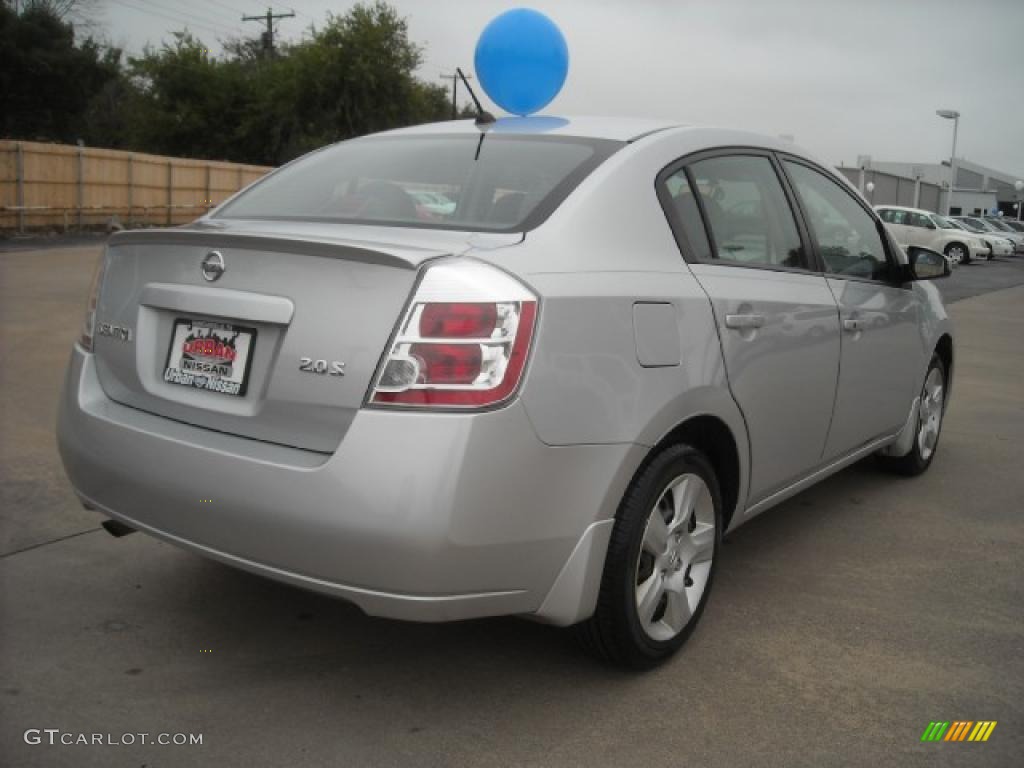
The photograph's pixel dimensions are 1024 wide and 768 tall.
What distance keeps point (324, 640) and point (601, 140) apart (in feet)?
5.68

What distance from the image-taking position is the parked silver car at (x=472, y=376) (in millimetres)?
2277

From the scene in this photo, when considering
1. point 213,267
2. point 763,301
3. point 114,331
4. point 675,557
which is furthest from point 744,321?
point 114,331

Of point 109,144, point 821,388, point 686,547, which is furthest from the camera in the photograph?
point 109,144

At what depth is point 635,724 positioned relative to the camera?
104 inches

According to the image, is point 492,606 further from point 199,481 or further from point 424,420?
point 199,481

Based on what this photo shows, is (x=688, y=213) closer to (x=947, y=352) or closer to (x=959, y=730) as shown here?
(x=959, y=730)

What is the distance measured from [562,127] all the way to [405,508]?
5.23 ft

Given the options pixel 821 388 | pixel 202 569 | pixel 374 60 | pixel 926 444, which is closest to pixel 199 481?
pixel 202 569

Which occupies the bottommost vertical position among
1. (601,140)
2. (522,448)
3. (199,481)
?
(199,481)

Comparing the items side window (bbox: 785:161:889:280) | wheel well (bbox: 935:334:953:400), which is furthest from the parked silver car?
wheel well (bbox: 935:334:953:400)

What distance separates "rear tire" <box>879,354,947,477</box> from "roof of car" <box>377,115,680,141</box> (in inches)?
94.2

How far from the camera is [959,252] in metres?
32.7

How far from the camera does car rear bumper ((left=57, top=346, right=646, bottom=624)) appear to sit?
2.23 meters

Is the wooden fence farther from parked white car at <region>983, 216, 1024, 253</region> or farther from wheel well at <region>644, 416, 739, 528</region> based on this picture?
parked white car at <region>983, 216, 1024, 253</region>
